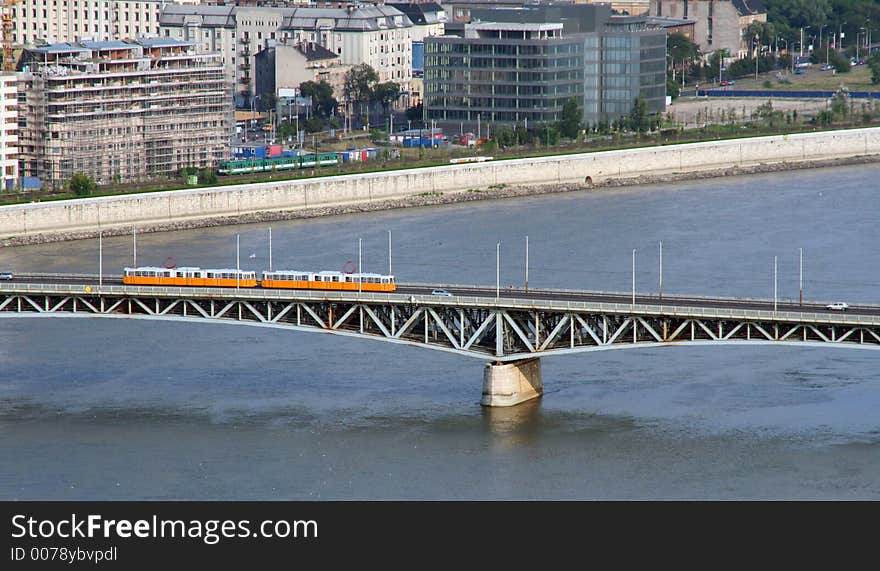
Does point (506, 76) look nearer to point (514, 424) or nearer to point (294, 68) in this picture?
point (294, 68)

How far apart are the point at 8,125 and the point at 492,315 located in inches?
2170

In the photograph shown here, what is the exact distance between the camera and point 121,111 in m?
116

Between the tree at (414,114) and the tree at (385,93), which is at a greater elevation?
the tree at (385,93)

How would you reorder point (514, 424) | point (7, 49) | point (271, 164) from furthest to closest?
point (7, 49)
point (271, 164)
point (514, 424)

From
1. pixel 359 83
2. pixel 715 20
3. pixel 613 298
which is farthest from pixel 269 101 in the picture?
pixel 613 298

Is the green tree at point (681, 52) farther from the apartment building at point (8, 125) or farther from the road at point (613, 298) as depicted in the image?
the road at point (613, 298)

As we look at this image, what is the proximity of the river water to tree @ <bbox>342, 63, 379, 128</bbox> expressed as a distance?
53.0 m

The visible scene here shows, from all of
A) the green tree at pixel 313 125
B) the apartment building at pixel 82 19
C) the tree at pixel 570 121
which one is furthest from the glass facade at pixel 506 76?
the apartment building at pixel 82 19

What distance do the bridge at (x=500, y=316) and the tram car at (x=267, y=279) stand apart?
1.04 metres

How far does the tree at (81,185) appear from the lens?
105875mm

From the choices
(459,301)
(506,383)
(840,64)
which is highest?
(840,64)

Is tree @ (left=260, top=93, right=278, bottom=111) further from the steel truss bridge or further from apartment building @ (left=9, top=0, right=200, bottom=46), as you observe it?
the steel truss bridge

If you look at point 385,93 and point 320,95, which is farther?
point 385,93

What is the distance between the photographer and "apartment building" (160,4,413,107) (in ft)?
485
